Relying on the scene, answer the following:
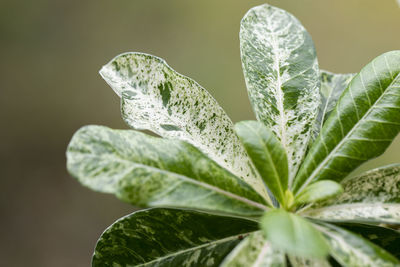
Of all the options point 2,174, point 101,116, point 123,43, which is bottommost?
point 2,174

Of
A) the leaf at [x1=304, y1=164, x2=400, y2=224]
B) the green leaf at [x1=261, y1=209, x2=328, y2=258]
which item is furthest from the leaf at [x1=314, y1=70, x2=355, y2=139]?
the green leaf at [x1=261, y1=209, x2=328, y2=258]

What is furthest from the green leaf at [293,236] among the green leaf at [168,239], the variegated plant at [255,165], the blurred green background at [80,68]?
the blurred green background at [80,68]

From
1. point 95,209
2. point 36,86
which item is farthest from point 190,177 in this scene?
point 36,86

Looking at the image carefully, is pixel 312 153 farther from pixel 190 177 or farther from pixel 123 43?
pixel 123 43

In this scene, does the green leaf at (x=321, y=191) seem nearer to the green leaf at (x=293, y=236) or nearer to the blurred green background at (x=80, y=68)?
the green leaf at (x=293, y=236)

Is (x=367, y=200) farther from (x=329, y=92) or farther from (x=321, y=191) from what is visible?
(x=329, y=92)

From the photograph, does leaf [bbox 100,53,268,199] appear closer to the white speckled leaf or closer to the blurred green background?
the white speckled leaf

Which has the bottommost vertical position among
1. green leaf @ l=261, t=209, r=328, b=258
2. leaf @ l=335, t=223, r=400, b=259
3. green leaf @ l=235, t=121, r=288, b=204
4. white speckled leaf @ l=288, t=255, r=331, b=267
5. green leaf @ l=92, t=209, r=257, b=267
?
leaf @ l=335, t=223, r=400, b=259
